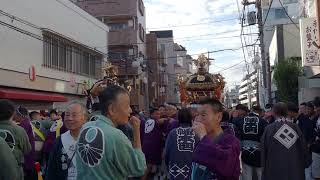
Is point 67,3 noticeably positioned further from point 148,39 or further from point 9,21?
point 148,39

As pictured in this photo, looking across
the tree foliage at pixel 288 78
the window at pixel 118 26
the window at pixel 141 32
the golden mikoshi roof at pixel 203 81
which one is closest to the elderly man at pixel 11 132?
the golden mikoshi roof at pixel 203 81

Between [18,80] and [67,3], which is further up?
[67,3]

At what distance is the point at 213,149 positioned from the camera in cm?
441

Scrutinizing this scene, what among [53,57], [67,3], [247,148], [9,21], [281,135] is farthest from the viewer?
[67,3]

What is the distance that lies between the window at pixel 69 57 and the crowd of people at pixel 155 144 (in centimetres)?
1297

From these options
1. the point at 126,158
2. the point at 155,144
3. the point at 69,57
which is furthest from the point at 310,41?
the point at 126,158

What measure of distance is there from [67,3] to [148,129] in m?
18.5

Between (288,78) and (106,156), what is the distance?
98.8 feet

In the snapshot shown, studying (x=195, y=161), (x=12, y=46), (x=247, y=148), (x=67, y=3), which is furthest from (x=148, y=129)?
(x=67, y=3)

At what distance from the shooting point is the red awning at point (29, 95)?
→ 18.5 m

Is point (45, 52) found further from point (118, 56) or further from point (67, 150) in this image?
point (118, 56)

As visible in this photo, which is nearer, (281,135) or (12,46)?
(281,135)

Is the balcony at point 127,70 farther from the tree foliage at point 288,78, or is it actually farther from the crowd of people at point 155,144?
the crowd of people at point 155,144

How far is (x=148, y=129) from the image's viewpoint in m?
10.4
